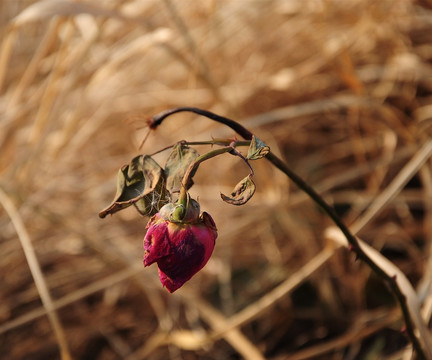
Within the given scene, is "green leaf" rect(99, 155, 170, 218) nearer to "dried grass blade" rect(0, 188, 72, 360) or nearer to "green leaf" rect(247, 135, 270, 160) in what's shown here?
"green leaf" rect(247, 135, 270, 160)

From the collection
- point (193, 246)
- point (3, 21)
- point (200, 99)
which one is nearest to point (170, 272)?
point (193, 246)

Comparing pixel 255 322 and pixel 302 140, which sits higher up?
pixel 302 140

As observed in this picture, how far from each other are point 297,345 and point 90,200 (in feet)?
1.86

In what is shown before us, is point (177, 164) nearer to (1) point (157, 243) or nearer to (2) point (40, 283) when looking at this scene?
(1) point (157, 243)

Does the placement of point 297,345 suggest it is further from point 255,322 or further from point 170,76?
point 170,76

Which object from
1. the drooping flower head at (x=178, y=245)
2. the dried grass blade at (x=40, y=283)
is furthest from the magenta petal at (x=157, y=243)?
the dried grass blade at (x=40, y=283)

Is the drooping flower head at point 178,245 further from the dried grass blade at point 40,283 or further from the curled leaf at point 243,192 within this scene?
the dried grass blade at point 40,283

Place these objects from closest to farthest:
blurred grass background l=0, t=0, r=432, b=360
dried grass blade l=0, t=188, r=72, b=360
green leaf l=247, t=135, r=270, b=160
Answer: green leaf l=247, t=135, r=270, b=160, dried grass blade l=0, t=188, r=72, b=360, blurred grass background l=0, t=0, r=432, b=360

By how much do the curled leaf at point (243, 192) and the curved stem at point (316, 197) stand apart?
0.12ft

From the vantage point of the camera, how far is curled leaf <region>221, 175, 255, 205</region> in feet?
1.25

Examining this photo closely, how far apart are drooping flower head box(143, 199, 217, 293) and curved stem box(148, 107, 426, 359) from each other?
0.07 meters

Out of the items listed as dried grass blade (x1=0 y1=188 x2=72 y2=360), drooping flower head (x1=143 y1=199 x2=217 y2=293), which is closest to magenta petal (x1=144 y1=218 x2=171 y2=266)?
drooping flower head (x1=143 y1=199 x2=217 y2=293)

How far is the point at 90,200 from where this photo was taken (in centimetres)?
127

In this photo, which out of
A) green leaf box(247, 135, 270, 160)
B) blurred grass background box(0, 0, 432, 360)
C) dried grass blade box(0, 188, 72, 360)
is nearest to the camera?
green leaf box(247, 135, 270, 160)
